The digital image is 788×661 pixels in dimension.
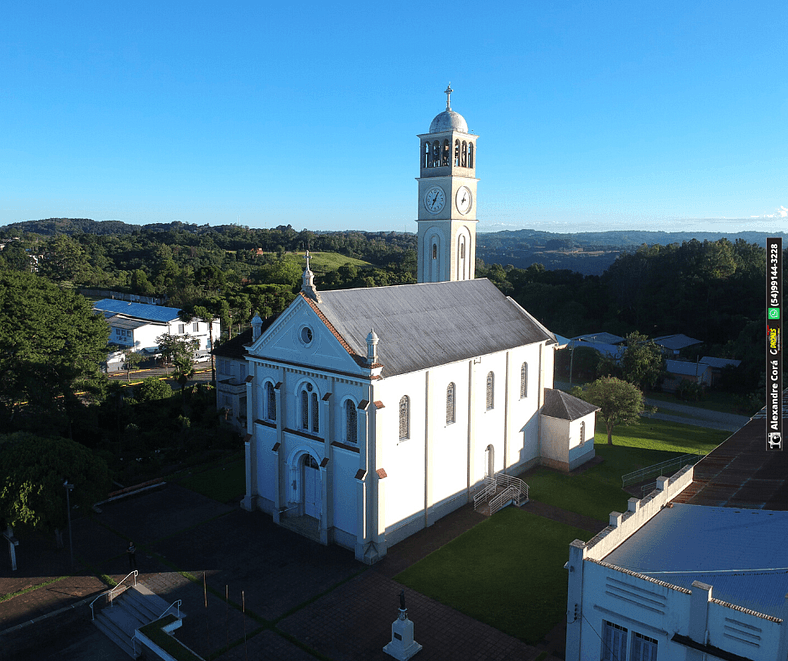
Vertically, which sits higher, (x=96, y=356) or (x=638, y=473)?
(x=96, y=356)

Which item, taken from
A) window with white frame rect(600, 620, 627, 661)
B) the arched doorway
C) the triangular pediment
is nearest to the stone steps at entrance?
the arched doorway

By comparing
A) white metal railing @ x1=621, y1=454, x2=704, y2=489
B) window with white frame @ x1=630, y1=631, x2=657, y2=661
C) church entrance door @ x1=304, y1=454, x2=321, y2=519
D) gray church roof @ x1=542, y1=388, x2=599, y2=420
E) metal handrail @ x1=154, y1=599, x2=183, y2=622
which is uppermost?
gray church roof @ x1=542, y1=388, x2=599, y2=420

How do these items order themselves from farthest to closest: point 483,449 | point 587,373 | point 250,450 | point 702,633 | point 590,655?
point 587,373
point 483,449
point 250,450
point 590,655
point 702,633

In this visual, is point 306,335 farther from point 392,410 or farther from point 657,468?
point 657,468

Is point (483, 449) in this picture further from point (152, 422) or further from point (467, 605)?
point (152, 422)

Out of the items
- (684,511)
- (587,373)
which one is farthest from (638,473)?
(587,373)

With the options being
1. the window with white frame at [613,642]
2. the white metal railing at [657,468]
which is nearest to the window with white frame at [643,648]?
the window with white frame at [613,642]

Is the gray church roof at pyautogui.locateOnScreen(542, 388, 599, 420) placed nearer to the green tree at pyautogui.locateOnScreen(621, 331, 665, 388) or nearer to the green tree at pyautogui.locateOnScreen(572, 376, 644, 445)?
the green tree at pyautogui.locateOnScreen(572, 376, 644, 445)

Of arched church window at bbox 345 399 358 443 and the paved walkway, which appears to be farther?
arched church window at bbox 345 399 358 443
